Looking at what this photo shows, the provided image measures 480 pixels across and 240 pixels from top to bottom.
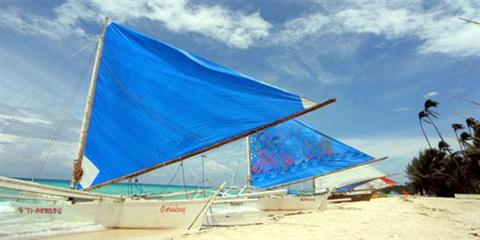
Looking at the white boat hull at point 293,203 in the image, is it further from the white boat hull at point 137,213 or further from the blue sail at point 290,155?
the white boat hull at point 137,213

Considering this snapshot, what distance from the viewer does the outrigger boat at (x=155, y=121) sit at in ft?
30.1

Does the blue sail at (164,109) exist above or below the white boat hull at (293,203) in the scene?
above

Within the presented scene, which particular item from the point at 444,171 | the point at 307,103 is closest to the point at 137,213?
the point at 307,103

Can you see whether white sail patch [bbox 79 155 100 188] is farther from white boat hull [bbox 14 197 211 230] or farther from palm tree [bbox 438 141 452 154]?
palm tree [bbox 438 141 452 154]

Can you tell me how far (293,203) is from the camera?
20641mm

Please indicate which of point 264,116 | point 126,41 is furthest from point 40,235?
point 264,116

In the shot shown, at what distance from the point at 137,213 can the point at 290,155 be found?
14.4 m

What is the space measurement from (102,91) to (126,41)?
1772 millimetres

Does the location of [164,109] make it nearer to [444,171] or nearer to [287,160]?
[287,160]

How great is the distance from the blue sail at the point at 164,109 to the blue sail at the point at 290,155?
42.0 ft

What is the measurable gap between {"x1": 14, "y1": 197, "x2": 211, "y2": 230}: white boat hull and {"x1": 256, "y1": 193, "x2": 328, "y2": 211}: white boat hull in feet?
38.6

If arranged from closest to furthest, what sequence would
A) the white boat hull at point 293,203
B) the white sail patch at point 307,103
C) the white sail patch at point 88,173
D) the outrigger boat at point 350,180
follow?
the white sail patch at point 307,103, the white sail patch at point 88,173, the white boat hull at point 293,203, the outrigger boat at point 350,180

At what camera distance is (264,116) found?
9.30 m

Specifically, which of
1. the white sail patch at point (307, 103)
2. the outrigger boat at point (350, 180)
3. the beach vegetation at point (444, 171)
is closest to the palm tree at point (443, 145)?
the beach vegetation at point (444, 171)
